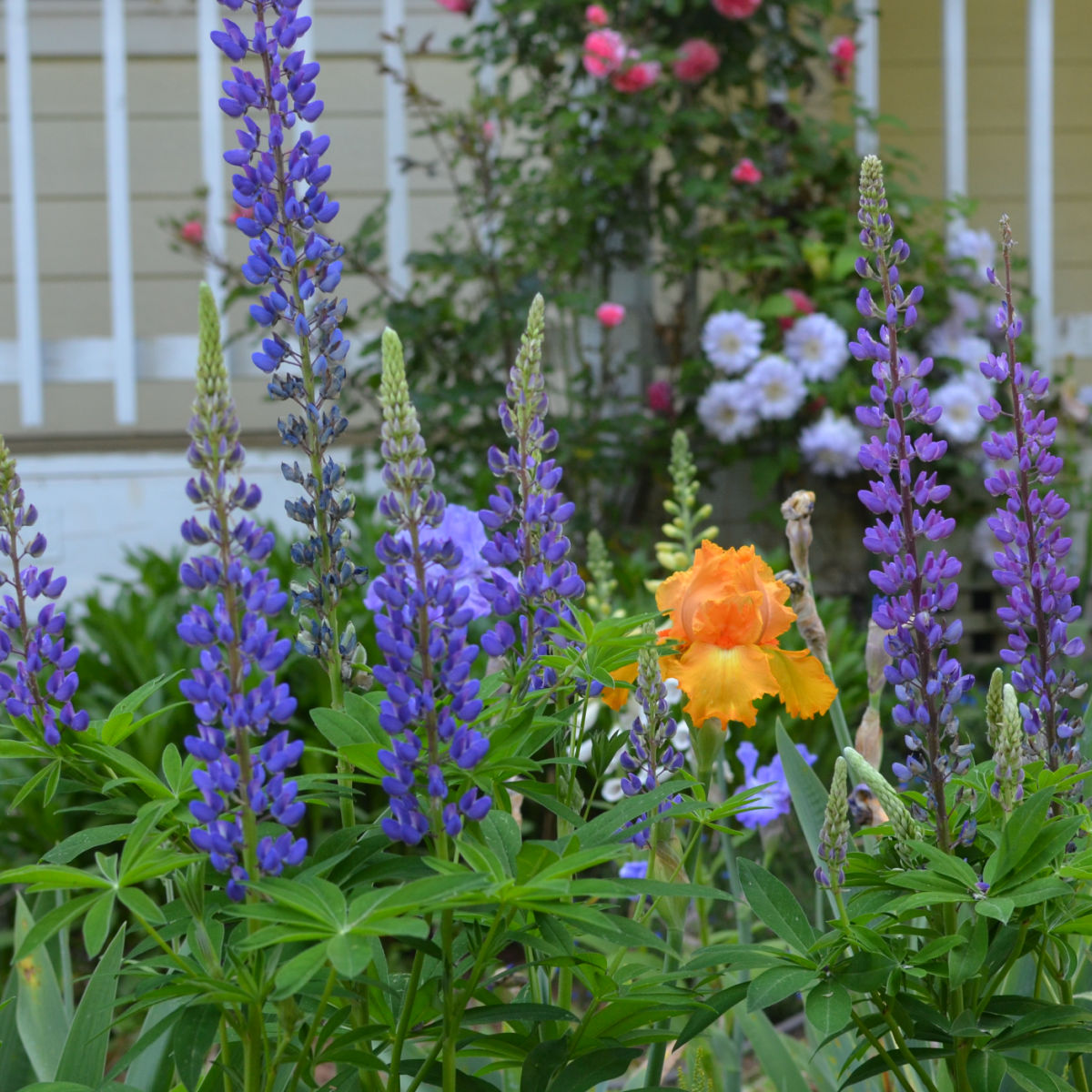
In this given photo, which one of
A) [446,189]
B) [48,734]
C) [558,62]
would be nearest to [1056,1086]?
[48,734]

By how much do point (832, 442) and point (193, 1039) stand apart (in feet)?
10.9

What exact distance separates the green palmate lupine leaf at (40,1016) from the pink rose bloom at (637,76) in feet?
10.5

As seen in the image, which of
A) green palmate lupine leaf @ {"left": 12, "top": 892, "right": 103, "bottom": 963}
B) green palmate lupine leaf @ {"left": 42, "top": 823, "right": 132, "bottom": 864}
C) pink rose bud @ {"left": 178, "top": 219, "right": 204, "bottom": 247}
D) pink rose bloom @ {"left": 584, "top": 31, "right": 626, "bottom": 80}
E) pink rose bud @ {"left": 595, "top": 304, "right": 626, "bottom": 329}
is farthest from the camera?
pink rose bud @ {"left": 178, "top": 219, "right": 204, "bottom": 247}

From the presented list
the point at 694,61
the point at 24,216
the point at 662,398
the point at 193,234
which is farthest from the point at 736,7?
the point at 24,216

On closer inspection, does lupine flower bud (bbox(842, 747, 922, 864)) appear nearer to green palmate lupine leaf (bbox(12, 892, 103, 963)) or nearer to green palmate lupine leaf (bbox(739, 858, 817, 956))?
green palmate lupine leaf (bbox(739, 858, 817, 956))

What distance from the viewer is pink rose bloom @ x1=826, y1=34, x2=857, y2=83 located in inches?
161

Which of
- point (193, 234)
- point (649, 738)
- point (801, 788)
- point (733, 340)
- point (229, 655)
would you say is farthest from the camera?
point (193, 234)

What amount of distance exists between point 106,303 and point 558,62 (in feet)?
8.76

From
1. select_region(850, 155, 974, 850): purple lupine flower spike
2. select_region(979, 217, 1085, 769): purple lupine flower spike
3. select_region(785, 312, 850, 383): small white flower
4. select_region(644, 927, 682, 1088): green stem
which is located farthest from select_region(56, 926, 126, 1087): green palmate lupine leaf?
select_region(785, 312, 850, 383): small white flower

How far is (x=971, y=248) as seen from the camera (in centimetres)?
407

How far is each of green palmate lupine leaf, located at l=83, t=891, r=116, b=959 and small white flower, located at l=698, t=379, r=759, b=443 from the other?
10.8 feet

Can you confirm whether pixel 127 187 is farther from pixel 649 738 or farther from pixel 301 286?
pixel 649 738

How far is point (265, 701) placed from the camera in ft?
2.17

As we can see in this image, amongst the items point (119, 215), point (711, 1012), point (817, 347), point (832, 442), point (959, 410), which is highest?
point (119, 215)
